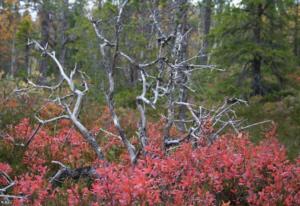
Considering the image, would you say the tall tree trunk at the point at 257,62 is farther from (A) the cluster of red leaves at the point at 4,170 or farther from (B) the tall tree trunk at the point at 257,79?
(A) the cluster of red leaves at the point at 4,170

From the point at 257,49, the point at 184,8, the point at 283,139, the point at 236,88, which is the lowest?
the point at 283,139

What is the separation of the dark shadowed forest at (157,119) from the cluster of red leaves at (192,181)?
0.05 ft

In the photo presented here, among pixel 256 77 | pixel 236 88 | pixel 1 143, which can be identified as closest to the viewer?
pixel 1 143

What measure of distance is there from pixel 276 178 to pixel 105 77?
6909 mm

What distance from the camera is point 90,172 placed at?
6020 mm

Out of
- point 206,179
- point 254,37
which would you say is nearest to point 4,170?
point 206,179

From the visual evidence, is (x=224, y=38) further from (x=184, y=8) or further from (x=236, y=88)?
(x=184, y=8)

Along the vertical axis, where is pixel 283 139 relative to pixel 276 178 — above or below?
below

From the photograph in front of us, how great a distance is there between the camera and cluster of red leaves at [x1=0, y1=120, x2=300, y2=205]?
161 inches

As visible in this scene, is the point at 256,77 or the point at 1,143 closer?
the point at 1,143

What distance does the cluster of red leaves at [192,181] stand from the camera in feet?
13.5

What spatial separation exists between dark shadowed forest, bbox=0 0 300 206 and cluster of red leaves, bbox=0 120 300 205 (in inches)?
0.6

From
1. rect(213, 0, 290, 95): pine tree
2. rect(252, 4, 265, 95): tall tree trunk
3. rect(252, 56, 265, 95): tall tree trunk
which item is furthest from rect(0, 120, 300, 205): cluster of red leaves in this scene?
rect(252, 56, 265, 95): tall tree trunk

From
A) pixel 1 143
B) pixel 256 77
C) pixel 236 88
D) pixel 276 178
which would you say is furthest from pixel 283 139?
pixel 1 143
